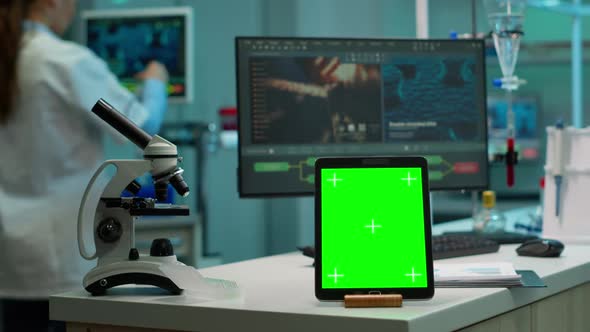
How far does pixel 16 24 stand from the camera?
2416 mm

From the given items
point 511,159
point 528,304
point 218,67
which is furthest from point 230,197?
point 528,304

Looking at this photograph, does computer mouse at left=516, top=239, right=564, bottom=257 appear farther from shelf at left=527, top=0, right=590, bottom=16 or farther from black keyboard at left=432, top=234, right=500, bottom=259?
shelf at left=527, top=0, right=590, bottom=16

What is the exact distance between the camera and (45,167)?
2.46 metres

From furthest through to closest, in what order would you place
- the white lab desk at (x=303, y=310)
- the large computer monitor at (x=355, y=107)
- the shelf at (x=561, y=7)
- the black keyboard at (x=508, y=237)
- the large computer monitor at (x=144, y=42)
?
the large computer monitor at (x=144, y=42) → the shelf at (x=561, y=7) → the black keyboard at (x=508, y=237) → the large computer monitor at (x=355, y=107) → the white lab desk at (x=303, y=310)

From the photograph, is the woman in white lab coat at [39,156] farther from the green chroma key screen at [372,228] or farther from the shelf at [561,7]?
the shelf at [561,7]

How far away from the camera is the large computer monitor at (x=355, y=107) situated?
223 cm

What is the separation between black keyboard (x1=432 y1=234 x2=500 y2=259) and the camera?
2.14 metres

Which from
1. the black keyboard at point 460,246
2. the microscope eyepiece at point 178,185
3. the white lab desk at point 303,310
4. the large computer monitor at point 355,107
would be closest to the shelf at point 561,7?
the large computer monitor at point 355,107

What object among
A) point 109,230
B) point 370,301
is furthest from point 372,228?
point 109,230

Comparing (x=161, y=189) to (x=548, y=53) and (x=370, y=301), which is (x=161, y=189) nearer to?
(x=370, y=301)

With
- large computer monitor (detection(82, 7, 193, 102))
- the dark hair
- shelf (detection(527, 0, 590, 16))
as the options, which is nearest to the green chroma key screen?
the dark hair

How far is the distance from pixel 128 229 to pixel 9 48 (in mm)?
990

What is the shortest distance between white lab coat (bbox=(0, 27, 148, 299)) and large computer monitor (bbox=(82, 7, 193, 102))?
215 centimetres

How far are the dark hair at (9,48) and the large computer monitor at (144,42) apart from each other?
2.19 m
